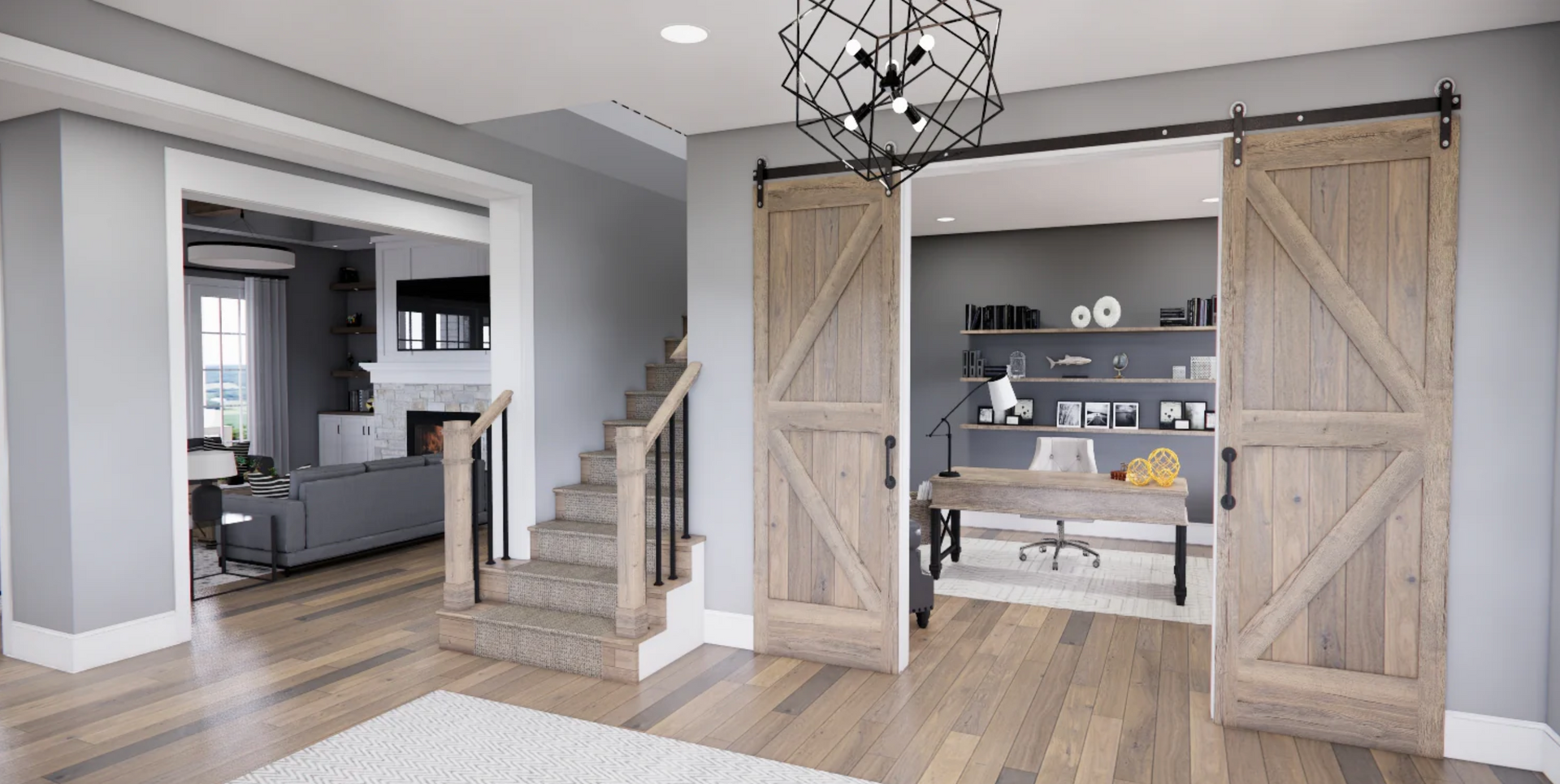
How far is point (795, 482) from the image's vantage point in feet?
13.3

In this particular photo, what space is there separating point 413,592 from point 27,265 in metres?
2.48

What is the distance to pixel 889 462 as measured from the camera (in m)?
3.85

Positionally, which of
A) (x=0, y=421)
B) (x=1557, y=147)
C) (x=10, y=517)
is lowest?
(x=10, y=517)

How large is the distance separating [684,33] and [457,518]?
8.23ft

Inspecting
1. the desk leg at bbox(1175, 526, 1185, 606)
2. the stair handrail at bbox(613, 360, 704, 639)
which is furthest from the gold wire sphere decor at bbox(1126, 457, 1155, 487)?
the stair handrail at bbox(613, 360, 704, 639)

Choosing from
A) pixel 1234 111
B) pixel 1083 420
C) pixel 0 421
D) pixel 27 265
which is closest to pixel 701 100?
pixel 1234 111

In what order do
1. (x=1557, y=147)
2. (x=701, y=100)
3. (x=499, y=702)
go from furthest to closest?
(x=701, y=100)
(x=499, y=702)
(x=1557, y=147)

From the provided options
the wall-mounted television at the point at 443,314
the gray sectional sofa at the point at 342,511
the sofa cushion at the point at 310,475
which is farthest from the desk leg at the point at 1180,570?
the wall-mounted television at the point at 443,314

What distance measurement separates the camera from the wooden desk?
199 inches

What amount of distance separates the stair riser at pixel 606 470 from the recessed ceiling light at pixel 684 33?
2.41 m

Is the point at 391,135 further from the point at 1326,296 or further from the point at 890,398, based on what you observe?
the point at 1326,296

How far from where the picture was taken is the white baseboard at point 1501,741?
294cm

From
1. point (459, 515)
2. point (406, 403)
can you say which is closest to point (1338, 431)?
point (459, 515)

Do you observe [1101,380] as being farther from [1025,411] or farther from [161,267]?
[161,267]
